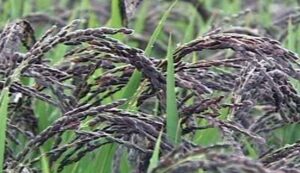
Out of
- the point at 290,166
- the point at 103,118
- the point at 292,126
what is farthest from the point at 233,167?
the point at 292,126

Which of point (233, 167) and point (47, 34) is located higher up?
point (47, 34)

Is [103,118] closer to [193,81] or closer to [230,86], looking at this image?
[193,81]

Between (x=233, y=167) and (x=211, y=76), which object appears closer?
(x=233, y=167)

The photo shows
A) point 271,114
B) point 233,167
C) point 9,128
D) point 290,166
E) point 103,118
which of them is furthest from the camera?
point 271,114

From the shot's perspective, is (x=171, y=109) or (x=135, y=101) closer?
(x=171, y=109)

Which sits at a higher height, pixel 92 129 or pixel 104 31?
pixel 104 31

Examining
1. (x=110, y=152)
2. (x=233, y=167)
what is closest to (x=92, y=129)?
(x=110, y=152)

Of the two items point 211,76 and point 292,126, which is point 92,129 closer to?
point 211,76

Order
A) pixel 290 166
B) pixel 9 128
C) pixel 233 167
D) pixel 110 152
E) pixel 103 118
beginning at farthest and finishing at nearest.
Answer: pixel 9 128 → pixel 110 152 → pixel 103 118 → pixel 290 166 → pixel 233 167

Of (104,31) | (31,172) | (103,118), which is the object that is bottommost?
(31,172)
